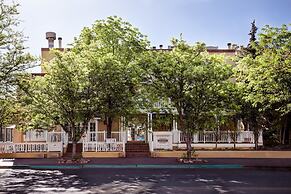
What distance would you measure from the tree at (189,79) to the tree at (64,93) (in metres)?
3.97

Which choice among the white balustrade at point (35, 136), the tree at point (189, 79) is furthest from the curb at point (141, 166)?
the white balustrade at point (35, 136)

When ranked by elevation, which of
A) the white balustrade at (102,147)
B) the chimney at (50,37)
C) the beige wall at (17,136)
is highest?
the chimney at (50,37)

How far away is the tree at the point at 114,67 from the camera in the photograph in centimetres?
2055

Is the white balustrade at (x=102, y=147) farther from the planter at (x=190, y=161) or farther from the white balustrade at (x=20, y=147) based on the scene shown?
the planter at (x=190, y=161)

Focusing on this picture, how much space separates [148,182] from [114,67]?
9349 mm

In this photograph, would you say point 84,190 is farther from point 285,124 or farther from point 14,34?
point 285,124

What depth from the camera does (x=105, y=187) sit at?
40.0ft

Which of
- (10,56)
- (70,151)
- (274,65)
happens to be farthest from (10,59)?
(274,65)

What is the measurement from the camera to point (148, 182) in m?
13.3

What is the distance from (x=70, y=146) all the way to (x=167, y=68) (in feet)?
35.5

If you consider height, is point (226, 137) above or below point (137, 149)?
above

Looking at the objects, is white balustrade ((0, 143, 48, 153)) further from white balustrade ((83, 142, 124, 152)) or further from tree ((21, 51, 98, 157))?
tree ((21, 51, 98, 157))

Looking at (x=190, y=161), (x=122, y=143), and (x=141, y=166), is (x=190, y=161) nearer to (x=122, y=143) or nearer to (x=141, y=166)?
(x=141, y=166)

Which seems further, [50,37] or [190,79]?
[50,37]
